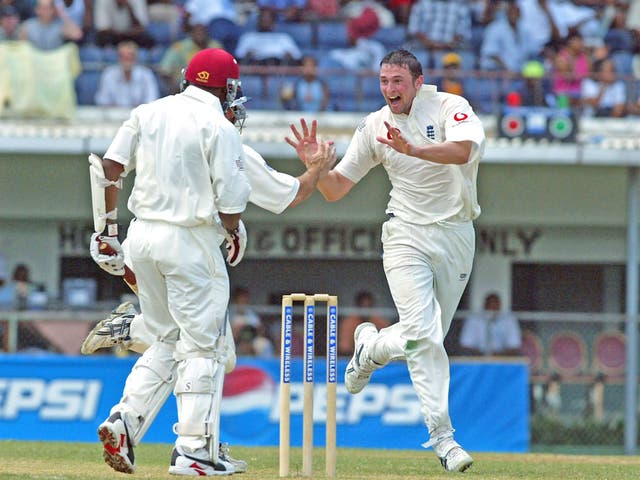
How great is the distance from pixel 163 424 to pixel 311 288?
14.6 feet

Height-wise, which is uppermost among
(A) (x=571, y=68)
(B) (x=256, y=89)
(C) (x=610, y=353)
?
(A) (x=571, y=68)

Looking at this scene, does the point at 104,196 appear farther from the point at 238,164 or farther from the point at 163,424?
the point at 163,424

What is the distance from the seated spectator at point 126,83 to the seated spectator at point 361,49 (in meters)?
2.36

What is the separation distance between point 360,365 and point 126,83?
8.89 m

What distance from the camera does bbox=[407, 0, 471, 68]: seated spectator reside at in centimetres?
→ 1873

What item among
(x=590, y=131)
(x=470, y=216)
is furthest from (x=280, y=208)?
(x=590, y=131)

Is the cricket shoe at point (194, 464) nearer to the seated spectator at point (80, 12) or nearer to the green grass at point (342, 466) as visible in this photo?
the green grass at point (342, 466)

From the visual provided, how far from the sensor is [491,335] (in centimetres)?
1585

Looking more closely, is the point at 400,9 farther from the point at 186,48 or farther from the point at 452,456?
the point at 452,456

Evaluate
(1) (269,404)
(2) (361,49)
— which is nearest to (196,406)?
(1) (269,404)

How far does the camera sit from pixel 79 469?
8.36m

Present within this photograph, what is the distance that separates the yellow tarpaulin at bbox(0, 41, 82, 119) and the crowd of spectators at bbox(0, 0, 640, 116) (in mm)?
551

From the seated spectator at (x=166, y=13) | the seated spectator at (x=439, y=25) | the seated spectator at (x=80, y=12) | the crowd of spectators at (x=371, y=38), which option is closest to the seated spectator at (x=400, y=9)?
the crowd of spectators at (x=371, y=38)

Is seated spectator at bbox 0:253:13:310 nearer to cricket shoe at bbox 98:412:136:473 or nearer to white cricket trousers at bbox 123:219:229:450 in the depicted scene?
white cricket trousers at bbox 123:219:229:450
